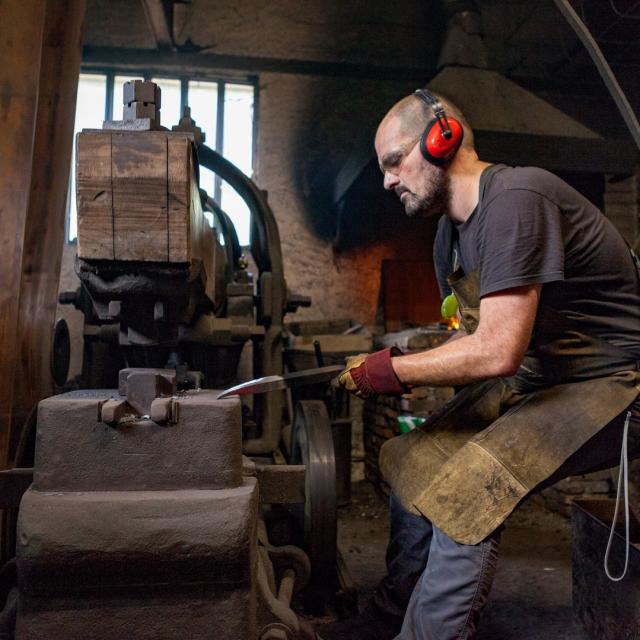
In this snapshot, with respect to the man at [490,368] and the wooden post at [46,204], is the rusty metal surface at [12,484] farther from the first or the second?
the wooden post at [46,204]

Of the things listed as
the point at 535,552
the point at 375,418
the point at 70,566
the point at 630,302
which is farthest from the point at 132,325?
the point at 375,418

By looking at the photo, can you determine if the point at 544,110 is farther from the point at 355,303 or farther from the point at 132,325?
the point at 132,325

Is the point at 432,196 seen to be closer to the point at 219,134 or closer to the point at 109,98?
the point at 219,134

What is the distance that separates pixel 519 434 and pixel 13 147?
216cm

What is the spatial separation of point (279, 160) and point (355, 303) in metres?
1.65

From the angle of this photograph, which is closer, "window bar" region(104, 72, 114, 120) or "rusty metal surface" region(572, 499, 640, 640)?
"rusty metal surface" region(572, 499, 640, 640)

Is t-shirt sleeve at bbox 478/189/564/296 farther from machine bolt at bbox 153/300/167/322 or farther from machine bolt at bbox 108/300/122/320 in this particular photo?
machine bolt at bbox 108/300/122/320

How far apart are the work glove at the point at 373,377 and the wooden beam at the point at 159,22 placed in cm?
489

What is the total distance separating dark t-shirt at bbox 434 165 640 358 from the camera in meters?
1.48

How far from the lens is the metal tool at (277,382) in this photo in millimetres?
1521

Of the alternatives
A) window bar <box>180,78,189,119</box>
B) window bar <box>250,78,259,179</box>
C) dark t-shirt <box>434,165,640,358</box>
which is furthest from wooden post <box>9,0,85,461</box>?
window bar <box>180,78,189,119</box>

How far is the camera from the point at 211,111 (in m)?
6.12

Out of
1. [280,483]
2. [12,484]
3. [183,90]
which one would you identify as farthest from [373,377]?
[183,90]

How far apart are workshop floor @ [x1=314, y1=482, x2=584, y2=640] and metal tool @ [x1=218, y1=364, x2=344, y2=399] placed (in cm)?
80
